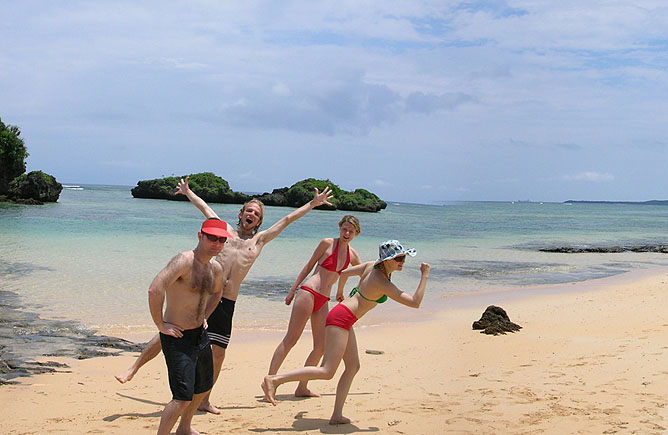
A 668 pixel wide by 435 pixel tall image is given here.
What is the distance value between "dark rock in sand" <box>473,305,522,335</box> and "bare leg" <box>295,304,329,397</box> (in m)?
4.62

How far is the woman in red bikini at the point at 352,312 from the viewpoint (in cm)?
521

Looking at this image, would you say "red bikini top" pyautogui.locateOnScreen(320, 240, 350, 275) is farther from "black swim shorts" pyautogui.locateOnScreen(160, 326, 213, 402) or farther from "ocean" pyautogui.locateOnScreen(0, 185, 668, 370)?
"ocean" pyautogui.locateOnScreen(0, 185, 668, 370)

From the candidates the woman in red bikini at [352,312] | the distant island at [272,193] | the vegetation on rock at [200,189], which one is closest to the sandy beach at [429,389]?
the woman in red bikini at [352,312]

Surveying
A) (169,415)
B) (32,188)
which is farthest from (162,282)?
(32,188)

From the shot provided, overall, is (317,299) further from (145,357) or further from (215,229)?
(215,229)

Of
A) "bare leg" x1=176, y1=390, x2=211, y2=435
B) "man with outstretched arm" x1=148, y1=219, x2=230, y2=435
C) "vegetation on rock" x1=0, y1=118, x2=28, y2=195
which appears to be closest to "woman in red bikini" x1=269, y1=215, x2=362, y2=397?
"bare leg" x1=176, y1=390, x2=211, y2=435

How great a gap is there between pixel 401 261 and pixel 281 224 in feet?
4.81

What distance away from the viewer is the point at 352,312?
211 inches

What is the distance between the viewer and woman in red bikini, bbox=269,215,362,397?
6.50m

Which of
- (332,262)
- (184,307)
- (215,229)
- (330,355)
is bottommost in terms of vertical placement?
(330,355)

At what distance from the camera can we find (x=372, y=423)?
18.3ft

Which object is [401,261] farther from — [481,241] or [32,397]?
[481,241]

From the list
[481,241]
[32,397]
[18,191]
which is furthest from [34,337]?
[18,191]

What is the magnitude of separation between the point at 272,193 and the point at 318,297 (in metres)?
75.8
